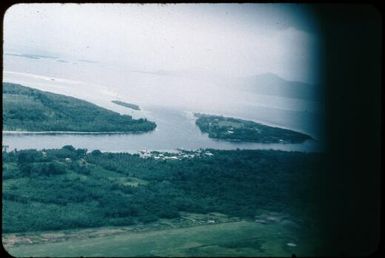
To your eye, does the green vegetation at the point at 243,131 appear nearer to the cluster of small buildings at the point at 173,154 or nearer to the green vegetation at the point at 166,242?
the cluster of small buildings at the point at 173,154

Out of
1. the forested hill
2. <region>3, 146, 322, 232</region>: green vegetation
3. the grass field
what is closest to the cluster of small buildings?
<region>3, 146, 322, 232</region>: green vegetation

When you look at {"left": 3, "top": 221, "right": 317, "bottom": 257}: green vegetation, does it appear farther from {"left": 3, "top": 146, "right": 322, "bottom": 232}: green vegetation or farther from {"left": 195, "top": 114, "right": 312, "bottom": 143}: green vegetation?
{"left": 195, "top": 114, "right": 312, "bottom": 143}: green vegetation

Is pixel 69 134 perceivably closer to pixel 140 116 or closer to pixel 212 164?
pixel 140 116

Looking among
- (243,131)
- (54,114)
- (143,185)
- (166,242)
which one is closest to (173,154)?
(143,185)

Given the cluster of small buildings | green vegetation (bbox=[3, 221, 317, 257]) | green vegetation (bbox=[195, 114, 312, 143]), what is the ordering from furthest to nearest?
the cluster of small buildings → green vegetation (bbox=[195, 114, 312, 143]) → green vegetation (bbox=[3, 221, 317, 257])

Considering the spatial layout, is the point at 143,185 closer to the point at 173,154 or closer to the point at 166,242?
the point at 173,154

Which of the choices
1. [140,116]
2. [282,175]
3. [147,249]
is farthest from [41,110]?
[282,175]
